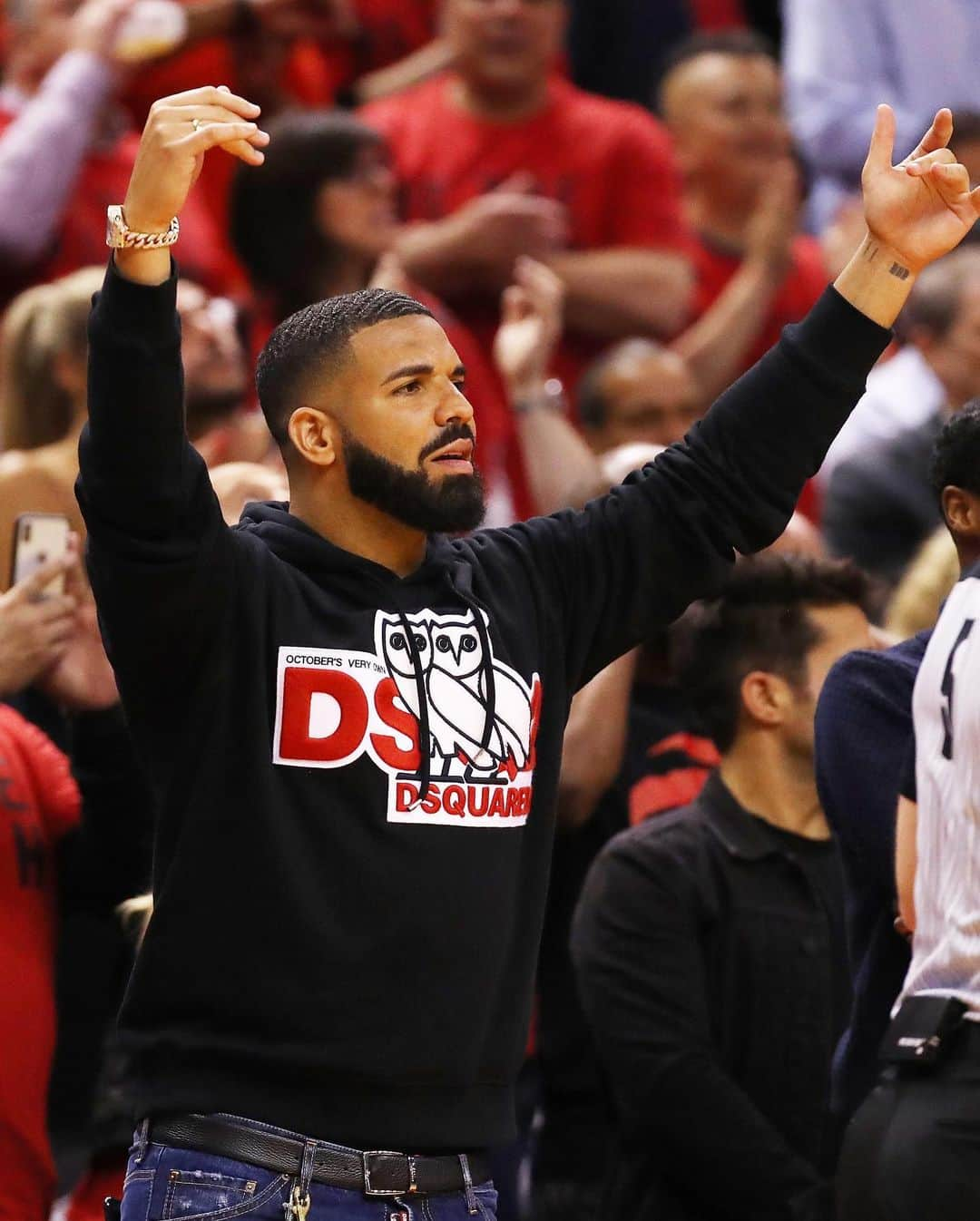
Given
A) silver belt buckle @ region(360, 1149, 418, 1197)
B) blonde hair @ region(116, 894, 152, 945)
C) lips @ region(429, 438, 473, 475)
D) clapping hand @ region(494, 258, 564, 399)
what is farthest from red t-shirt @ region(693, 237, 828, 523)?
silver belt buckle @ region(360, 1149, 418, 1197)

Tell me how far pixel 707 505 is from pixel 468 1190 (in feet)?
3.05

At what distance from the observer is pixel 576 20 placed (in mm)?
8266

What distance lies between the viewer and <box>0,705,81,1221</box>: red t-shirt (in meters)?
3.32

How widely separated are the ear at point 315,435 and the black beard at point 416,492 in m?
0.03

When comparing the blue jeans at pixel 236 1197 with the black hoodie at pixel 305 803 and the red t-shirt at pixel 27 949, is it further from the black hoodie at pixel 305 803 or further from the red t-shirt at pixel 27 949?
the red t-shirt at pixel 27 949

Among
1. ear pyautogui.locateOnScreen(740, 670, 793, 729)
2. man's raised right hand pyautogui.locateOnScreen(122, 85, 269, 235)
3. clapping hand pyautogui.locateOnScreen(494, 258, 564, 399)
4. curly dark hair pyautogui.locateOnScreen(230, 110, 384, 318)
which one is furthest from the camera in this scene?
curly dark hair pyautogui.locateOnScreen(230, 110, 384, 318)

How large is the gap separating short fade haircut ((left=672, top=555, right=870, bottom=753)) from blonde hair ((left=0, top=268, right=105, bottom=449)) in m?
1.47

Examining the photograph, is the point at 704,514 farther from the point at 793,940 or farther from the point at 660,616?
the point at 793,940

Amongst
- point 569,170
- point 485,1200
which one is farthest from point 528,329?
point 485,1200

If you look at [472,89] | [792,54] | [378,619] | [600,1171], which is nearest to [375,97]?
[472,89]

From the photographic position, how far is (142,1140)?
2578mm

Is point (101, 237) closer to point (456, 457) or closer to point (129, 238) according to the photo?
point (456, 457)

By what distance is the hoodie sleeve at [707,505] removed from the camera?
2.85 metres

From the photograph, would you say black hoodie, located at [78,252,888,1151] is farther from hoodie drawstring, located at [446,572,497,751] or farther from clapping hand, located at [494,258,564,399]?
clapping hand, located at [494,258,564,399]
